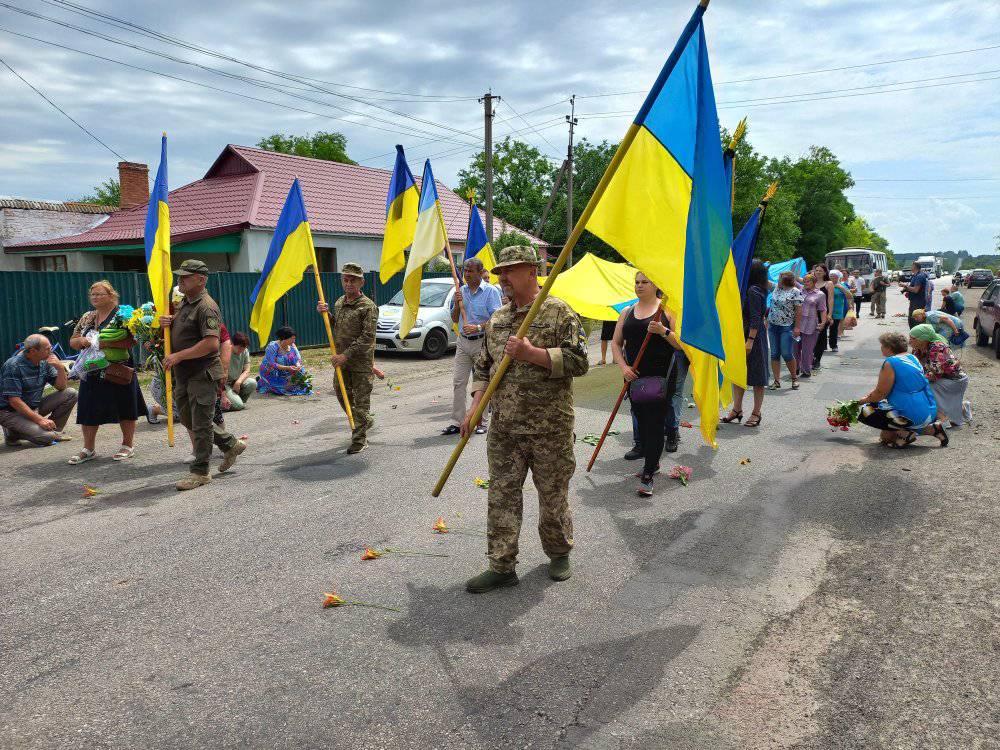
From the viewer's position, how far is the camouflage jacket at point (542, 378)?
13.0 feet

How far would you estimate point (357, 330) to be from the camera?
288 inches

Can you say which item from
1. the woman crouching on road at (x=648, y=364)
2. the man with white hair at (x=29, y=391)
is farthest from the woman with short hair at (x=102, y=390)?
the woman crouching on road at (x=648, y=364)

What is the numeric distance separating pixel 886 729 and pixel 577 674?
1281 millimetres

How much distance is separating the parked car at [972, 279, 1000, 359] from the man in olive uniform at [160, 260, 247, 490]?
16.7m

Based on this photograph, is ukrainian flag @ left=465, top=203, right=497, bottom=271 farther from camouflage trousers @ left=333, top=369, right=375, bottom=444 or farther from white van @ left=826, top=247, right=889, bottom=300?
white van @ left=826, top=247, right=889, bottom=300

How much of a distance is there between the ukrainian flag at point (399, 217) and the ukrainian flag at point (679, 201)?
5.01 metres

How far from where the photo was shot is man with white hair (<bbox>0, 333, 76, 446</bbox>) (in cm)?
752

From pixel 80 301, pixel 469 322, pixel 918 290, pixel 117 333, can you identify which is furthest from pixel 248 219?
pixel 918 290

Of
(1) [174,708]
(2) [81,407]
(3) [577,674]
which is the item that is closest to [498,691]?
(3) [577,674]

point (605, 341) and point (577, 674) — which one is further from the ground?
point (605, 341)

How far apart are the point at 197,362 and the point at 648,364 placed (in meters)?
3.98

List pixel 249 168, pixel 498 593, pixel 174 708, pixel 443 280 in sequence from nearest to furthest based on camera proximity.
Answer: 1. pixel 174 708
2. pixel 498 593
3. pixel 443 280
4. pixel 249 168

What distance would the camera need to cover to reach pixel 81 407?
23.1ft

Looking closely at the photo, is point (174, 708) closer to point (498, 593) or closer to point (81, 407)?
point (498, 593)
